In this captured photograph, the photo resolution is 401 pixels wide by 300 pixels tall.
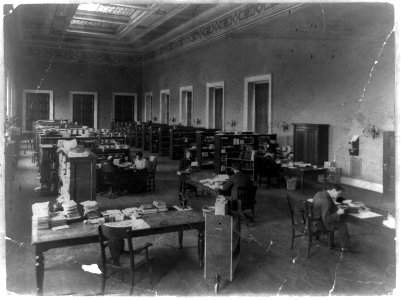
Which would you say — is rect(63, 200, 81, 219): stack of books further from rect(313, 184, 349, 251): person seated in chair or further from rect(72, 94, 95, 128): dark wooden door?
rect(72, 94, 95, 128): dark wooden door

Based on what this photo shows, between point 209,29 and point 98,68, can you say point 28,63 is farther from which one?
point 209,29

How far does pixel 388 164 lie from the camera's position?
8.98 m

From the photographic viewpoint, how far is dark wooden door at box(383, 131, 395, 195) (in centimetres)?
888

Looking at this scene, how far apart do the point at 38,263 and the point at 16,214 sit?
12.3 ft

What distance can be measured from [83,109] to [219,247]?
20842mm

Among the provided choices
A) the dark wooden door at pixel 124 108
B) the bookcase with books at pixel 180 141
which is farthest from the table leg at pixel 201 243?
the dark wooden door at pixel 124 108

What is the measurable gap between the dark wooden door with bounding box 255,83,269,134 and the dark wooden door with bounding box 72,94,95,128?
41.7ft

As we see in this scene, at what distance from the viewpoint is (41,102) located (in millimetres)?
22406

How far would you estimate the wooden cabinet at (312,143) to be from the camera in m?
10.8

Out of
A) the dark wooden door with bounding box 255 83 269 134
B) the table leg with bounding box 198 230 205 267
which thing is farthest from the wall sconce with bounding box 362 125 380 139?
the table leg with bounding box 198 230 205 267

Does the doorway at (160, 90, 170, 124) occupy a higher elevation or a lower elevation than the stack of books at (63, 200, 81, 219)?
higher

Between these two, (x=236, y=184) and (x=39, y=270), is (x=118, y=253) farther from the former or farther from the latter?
(x=236, y=184)

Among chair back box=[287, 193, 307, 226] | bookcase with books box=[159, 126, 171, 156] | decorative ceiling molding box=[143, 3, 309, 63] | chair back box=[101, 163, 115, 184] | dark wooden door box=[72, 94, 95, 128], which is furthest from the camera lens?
dark wooden door box=[72, 94, 95, 128]

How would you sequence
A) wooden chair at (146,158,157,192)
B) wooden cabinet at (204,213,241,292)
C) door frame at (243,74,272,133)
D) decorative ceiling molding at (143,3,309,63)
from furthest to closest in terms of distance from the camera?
1. door frame at (243,74,272,133)
2. decorative ceiling molding at (143,3,309,63)
3. wooden chair at (146,158,157,192)
4. wooden cabinet at (204,213,241,292)
